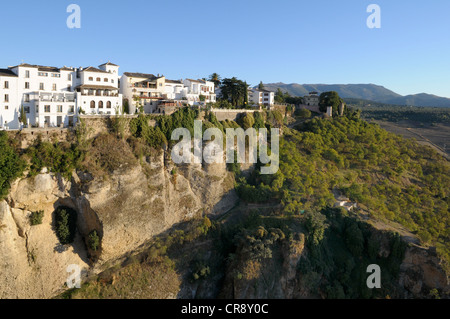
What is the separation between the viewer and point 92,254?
25844 millimetres

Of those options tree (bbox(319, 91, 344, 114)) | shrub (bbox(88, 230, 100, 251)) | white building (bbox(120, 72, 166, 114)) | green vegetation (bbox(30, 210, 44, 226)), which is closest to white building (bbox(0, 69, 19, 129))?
green vegetation (bbox(30, 210, 44, 226))

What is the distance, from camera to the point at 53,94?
1182 inches

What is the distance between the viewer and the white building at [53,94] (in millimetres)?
27969

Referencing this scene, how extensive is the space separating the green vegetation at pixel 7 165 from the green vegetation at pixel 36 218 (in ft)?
8.21

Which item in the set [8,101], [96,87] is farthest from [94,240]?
[96,87]

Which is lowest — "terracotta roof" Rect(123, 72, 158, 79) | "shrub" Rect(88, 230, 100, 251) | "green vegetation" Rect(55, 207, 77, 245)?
"shrub" Rect(88, 230, 100, 251)

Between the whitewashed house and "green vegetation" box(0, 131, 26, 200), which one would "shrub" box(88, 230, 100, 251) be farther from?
the whitewashed house

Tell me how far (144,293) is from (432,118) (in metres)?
85.6

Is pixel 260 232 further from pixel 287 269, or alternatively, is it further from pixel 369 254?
pixel 369 254

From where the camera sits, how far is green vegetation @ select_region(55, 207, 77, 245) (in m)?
25.3

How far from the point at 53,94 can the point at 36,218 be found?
12231 mm

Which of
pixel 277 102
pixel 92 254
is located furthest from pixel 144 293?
pixel 277 102

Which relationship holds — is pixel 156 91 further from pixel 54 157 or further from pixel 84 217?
pixel 84 217

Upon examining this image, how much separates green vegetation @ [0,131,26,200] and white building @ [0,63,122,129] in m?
4.34
